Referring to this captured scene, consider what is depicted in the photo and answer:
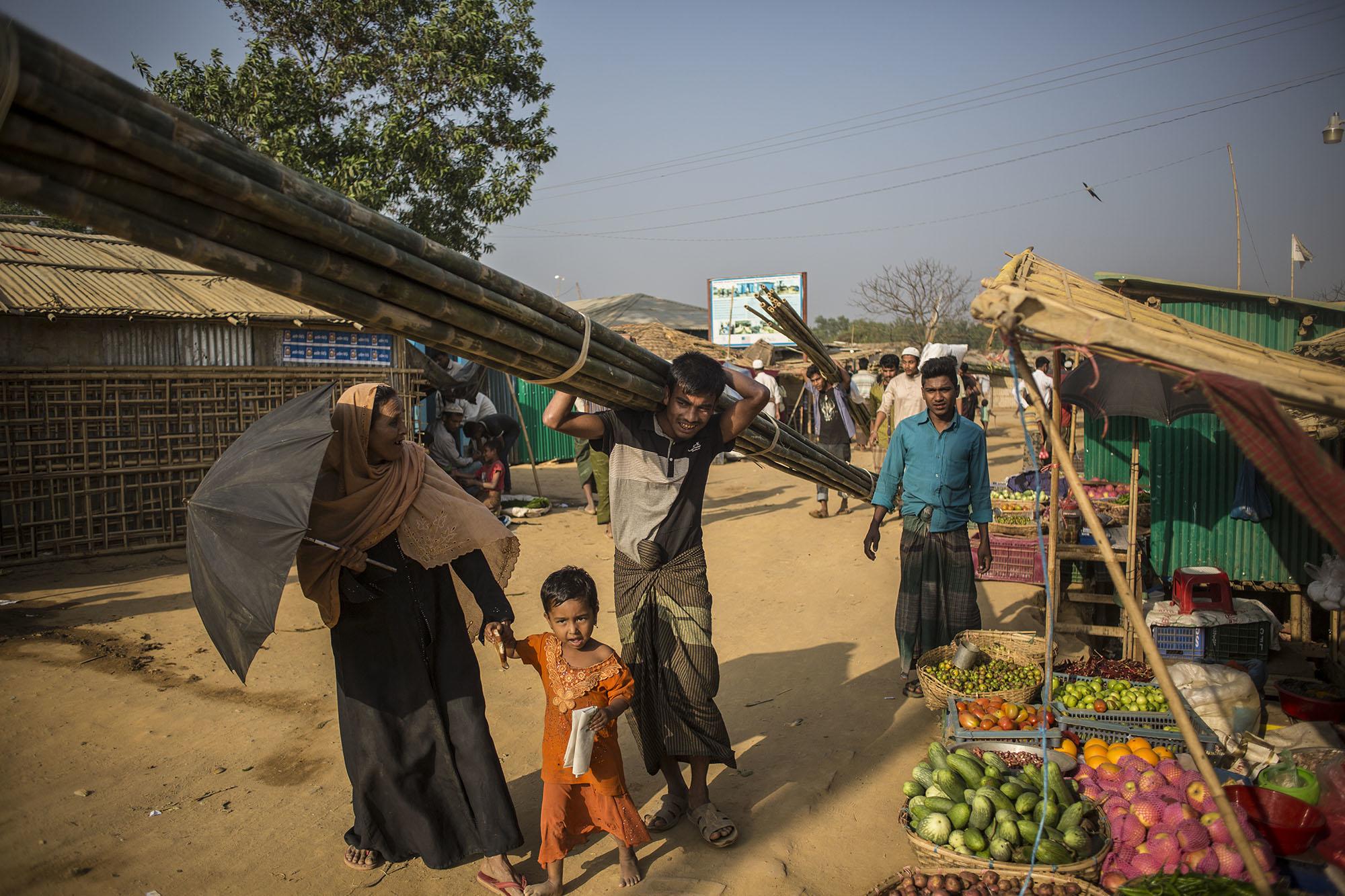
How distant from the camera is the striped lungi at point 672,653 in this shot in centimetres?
350

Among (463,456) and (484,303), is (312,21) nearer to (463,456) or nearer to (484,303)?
(463,456)

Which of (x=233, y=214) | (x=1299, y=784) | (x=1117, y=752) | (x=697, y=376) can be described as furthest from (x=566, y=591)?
(x=1299, y=784)

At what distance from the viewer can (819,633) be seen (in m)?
6.47

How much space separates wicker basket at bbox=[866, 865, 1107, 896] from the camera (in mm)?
2926

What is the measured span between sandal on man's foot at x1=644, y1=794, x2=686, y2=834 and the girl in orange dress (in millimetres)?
313

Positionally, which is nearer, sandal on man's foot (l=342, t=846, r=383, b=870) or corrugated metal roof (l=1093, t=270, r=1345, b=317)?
sandal on man's foot (l=342, t=846, r=383, b=870)

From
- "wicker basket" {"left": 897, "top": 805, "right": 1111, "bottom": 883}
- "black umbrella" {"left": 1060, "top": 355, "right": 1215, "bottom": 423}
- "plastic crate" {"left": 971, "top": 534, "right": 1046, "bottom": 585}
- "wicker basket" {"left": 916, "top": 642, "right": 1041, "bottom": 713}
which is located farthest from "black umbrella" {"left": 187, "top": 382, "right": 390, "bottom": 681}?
"plastic crate" {"left": 971, "top": 534, "right": 1046, "bottom": 585}

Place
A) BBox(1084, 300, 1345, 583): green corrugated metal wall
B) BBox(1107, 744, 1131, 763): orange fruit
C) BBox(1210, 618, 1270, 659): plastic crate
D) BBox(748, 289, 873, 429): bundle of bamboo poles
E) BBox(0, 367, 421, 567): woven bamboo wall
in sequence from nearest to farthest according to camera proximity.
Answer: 1. BBox(1107, 744, 1131, 763): orange fruit
2. BBox(1210, 618, 1270, 659): plastic crate
3. BBox(1084, 300, 1345, 583): green corrugated metal wall
4. BBox(0, 367, 421, 567): woven bamboo wall
5. BBox(748, 289, 873, 429): bundle of bamboo poles

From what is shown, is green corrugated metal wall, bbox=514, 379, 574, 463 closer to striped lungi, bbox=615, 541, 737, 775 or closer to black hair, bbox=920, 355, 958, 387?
black hair, bbox=920, 355, 958, 387

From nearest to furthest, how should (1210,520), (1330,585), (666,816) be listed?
(666,816) < (1330,585) < (1210,520)

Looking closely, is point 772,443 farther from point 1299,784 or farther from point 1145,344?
point 1145,344

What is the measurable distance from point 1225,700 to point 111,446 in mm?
9523

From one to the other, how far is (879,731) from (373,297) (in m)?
3.59

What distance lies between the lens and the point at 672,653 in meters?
3.53
